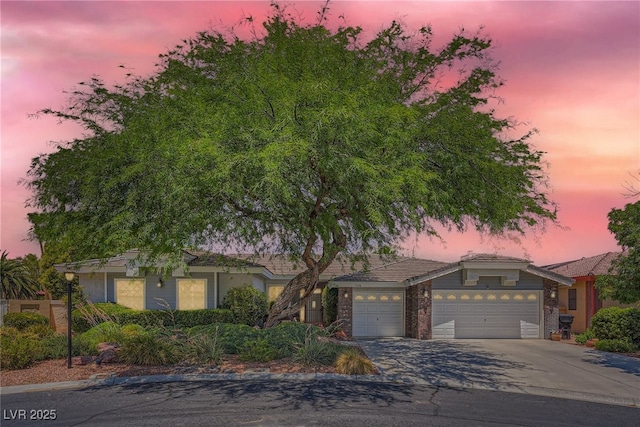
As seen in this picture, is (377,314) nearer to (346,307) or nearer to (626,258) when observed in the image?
(346,307)

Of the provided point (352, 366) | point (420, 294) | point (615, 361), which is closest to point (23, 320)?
point (352, 366)

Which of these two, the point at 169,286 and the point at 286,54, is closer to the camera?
the point at 286,54

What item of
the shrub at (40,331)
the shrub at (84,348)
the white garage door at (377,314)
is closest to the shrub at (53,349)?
the shrub at (84,348)

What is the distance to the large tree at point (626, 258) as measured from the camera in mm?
20750

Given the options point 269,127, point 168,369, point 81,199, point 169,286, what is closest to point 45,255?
point 169,286

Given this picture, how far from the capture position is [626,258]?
21.1m

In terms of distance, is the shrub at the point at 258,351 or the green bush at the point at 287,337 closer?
the shrub at the point at 258,351

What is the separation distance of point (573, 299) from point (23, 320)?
29292 mm

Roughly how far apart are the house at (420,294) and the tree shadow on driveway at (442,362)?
Result: 9.32ft

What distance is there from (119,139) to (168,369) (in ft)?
24.5

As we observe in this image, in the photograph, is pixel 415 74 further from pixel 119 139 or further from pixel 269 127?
pixel 119 139

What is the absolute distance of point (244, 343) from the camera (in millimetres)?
19469

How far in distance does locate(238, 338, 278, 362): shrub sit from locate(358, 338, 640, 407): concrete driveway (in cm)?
343

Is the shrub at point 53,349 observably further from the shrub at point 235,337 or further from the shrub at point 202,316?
the shrub at point 202,316
